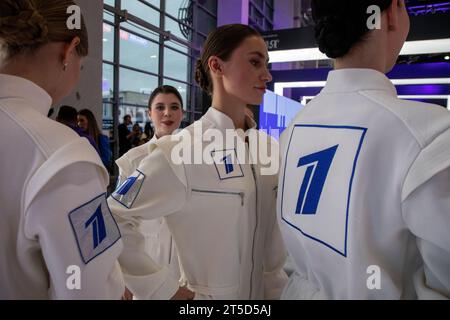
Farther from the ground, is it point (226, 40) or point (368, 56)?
point (226, 40)

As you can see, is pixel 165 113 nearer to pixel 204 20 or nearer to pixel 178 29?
pixel 178 29

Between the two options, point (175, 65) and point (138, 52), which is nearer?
point (138, 52)

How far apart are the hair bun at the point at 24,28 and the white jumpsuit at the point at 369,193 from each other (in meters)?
0.68

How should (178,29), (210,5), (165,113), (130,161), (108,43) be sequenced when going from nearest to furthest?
(130,161)
(165,113)
(108,43)
(178,29)
(210,5)

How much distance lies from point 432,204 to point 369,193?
12 cm

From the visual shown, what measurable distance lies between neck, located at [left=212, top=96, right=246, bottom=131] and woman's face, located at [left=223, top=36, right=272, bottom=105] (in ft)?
0.14

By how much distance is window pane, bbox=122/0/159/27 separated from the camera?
23.8 ft

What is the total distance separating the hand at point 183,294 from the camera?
1167 millimetres

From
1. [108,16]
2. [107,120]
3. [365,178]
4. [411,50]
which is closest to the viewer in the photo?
[365,178]

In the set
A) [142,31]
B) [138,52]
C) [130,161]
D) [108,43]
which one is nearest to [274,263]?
[130,161]

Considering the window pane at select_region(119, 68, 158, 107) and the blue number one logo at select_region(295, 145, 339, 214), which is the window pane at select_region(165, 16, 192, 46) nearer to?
the window pane at select_region(119, 68, 158, 107)

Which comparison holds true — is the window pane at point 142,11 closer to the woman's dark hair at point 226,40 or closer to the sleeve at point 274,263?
the woman's dark hair at point 226,40

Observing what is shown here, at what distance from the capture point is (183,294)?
3.89 feet

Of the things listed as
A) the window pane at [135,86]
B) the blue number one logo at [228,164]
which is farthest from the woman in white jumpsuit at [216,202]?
the window pane at [135,86]
